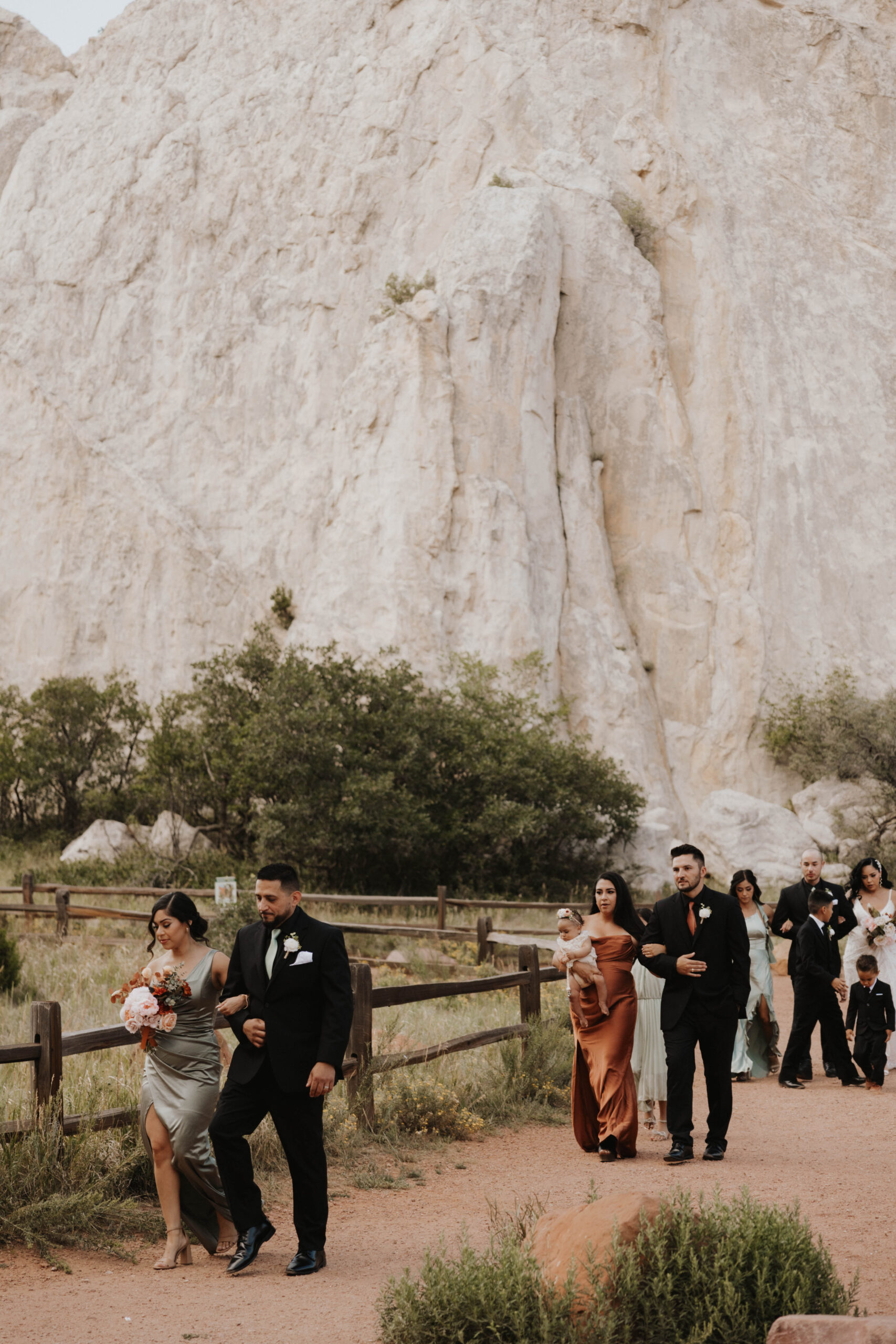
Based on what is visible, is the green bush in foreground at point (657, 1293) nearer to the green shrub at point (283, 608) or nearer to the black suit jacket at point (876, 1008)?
the black suit jacket at point (876, 1008)

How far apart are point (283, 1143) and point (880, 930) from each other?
6631mm

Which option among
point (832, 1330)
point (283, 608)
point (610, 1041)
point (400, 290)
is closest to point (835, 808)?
point (283, 608)

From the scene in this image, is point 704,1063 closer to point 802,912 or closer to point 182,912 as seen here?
point 182,912

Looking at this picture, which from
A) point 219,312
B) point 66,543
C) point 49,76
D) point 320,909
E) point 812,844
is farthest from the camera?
point 49,76

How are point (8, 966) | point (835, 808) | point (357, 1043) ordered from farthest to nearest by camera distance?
point (835, 808) → point (8, 966) → point (357, 1043)

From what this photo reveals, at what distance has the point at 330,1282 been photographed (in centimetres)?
525

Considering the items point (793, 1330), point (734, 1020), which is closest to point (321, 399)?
point (734, 1020)

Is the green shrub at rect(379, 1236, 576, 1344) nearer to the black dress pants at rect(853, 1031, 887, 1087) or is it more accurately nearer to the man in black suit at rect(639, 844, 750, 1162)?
the man in black suit at rect(639, 844, 750, 1162)

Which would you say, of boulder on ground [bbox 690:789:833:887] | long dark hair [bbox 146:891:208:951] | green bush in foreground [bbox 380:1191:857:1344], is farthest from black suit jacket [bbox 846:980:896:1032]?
boulder on ground [bbox 690:789:833:887]

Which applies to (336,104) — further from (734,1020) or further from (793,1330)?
(793,1330)

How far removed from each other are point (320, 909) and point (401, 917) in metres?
1.28

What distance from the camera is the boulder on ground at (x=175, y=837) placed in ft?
80.9

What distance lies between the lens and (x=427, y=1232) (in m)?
6.11

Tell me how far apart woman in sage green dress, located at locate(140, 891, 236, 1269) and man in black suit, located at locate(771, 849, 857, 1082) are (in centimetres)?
617
